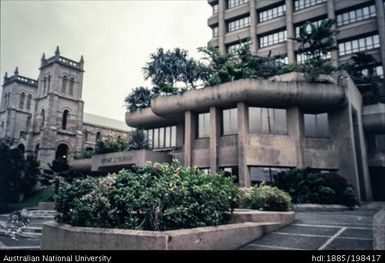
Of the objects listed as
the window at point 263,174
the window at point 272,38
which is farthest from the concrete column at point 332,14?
the window at point 263,174

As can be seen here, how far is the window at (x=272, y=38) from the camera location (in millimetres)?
39188

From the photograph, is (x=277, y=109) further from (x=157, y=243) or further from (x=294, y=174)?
(x=157, y=243)

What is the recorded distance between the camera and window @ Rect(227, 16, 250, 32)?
138 feet

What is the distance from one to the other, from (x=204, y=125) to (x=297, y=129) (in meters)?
7.52

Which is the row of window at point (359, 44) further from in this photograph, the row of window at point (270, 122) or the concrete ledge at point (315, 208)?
the concrete ledge at point (315, 208)

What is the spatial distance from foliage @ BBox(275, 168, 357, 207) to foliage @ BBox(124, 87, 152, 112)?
16331 millimetres

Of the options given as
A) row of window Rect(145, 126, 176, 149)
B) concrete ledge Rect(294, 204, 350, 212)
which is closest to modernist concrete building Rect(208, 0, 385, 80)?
row of window Rect(145, 126, 176, 149)

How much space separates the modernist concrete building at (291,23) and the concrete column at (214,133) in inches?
416

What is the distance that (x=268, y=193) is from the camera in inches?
464

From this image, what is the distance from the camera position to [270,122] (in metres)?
22.8

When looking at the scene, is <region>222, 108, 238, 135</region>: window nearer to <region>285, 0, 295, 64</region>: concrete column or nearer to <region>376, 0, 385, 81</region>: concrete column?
<region>285, 0, 295, 64</region>: concrete column

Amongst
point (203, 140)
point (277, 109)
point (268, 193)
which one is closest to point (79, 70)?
point (203, 140)

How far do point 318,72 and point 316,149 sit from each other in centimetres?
592

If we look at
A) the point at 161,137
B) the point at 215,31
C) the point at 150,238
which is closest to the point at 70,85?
the point at 215,31
